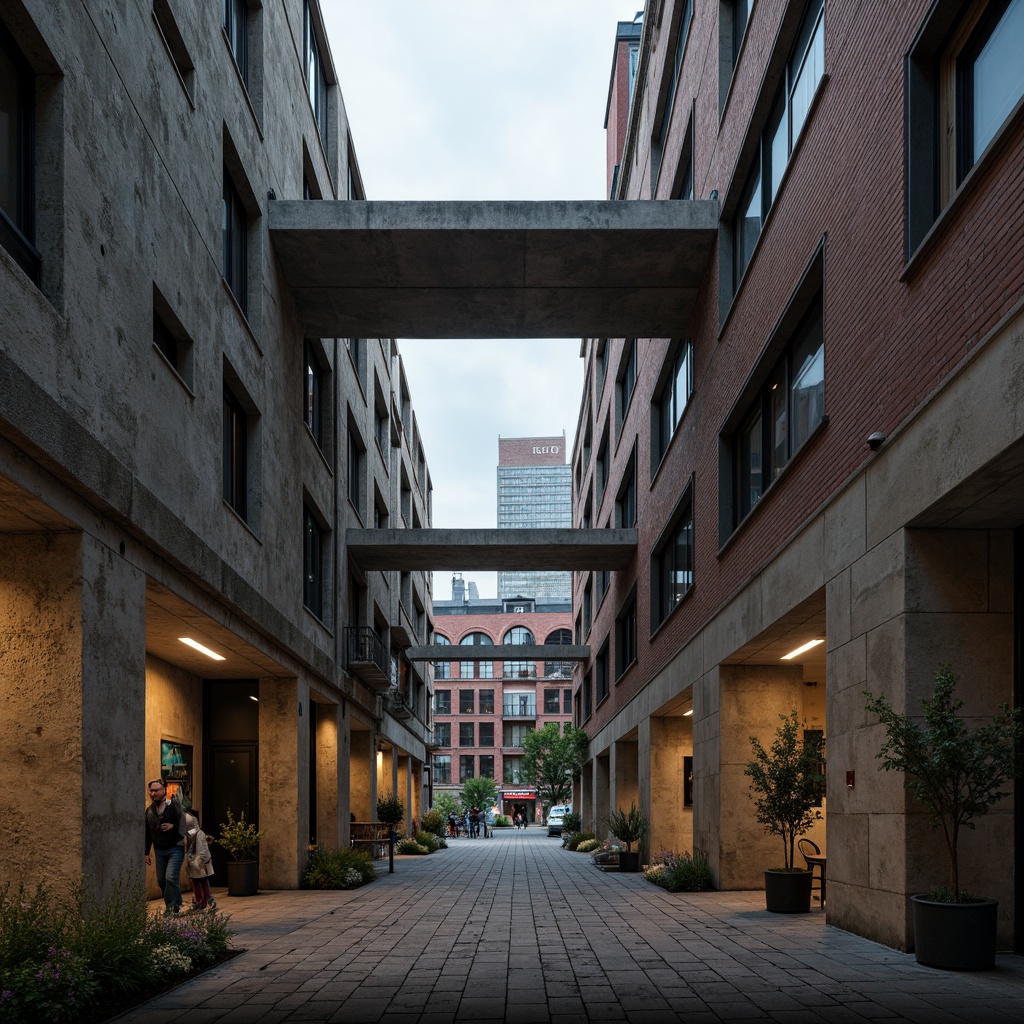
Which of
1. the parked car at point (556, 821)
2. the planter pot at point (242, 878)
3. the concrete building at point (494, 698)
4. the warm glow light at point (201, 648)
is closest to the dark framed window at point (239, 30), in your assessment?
the warm glow light at point (201, 648)

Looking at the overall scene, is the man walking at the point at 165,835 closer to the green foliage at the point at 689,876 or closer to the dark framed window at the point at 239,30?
the green foliage at the point at 689,876

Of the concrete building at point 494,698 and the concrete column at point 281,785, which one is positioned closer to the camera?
the concrete column at point 281,785

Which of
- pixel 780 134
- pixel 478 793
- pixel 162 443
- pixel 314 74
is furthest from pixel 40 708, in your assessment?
pixel 478 793

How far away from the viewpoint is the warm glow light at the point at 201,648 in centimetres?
1557

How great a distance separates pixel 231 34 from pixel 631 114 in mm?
15479

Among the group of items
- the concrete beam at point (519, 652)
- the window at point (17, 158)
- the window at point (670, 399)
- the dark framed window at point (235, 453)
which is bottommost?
the concrete beam at point (519, 652)

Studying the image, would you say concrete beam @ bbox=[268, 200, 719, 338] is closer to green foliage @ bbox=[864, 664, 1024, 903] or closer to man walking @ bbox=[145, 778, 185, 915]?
man walking @ bbox=[145, 778, 185, 915]

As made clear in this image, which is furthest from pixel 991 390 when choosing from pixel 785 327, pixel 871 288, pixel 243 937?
pixel 243 937

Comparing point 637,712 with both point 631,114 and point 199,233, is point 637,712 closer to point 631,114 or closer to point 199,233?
point 631,114

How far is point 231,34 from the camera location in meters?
16.6

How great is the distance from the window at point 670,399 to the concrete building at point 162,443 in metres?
7.05

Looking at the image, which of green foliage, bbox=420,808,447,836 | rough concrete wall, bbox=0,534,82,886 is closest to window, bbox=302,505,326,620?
rough concrete wall, bbox=0,534,82,886

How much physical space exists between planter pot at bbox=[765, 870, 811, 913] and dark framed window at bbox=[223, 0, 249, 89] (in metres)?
13.4

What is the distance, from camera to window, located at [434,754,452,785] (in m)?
97.4
